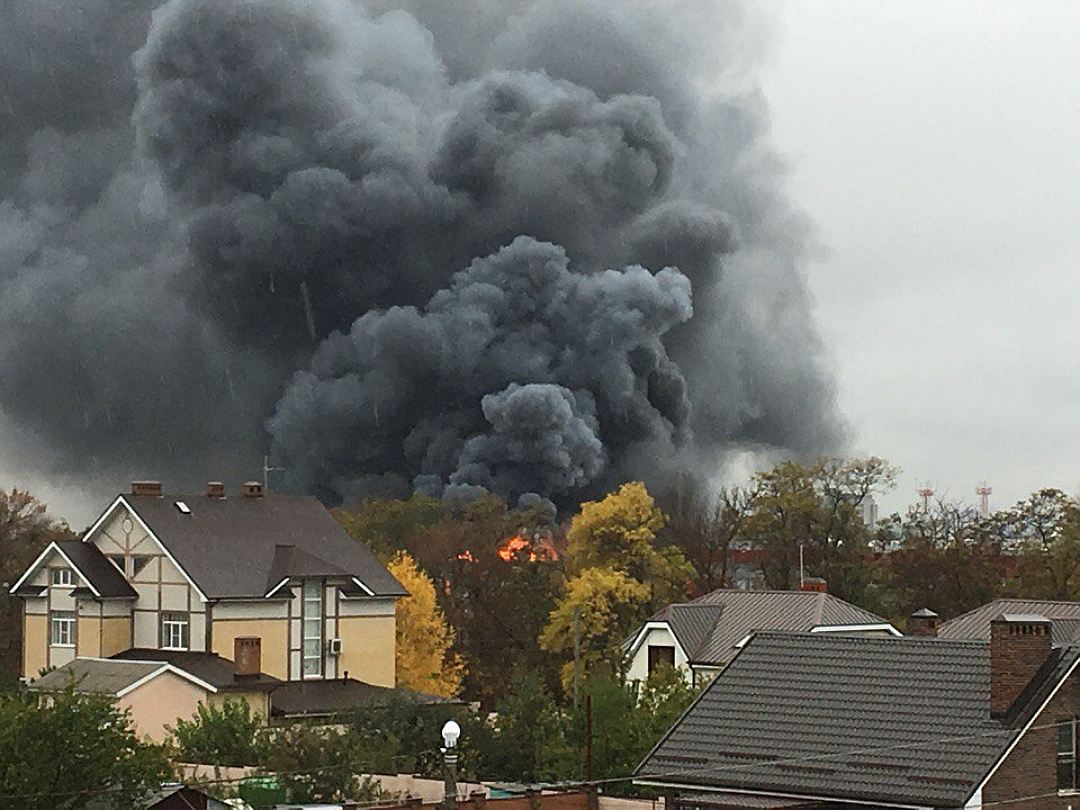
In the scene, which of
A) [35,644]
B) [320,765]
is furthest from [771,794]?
[35,644]

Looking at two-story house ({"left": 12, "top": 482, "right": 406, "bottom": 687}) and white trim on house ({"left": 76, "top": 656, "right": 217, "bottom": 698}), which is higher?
two-story house ({"left": 12, "top": 482, "right": 406, "bottom": 687})

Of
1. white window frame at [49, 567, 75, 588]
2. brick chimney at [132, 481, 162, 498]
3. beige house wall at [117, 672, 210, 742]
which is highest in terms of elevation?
brick chimney at [132, 481, 162, 498]

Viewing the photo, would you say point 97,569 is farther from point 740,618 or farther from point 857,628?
point 857,628

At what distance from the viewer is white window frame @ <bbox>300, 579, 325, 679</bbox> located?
57.4 m

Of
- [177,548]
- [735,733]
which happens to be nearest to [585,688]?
[177,548]

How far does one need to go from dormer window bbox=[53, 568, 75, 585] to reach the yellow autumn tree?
30.2ft

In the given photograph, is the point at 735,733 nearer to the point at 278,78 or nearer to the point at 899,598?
the point at 899,598

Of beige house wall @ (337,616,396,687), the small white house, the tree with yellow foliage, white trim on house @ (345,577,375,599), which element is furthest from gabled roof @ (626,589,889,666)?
white trim on house @ (345,577,375,599)

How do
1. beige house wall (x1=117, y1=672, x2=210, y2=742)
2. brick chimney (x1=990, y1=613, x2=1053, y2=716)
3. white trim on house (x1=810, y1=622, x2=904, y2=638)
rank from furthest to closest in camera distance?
white trim on house (x1=810, y1=622, x2=904, y2=638), beige house wall (x1=117, y1=672, x2=210, y2=742), brick chimney (x1=990, y1=613, x2=1053, y2=716)

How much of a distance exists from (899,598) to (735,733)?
1618 inches

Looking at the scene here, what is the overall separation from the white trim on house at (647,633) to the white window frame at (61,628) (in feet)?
49.0

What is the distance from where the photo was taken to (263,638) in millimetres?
56656

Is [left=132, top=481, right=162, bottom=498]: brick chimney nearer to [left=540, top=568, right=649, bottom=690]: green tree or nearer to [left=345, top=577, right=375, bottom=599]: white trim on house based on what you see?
[left=345, top=577, right=375, bottom=599]: white trim on house

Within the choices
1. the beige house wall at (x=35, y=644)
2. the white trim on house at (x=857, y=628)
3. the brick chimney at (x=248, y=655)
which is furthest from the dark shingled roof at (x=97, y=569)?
the white trim on house at (x=857, y=628)
